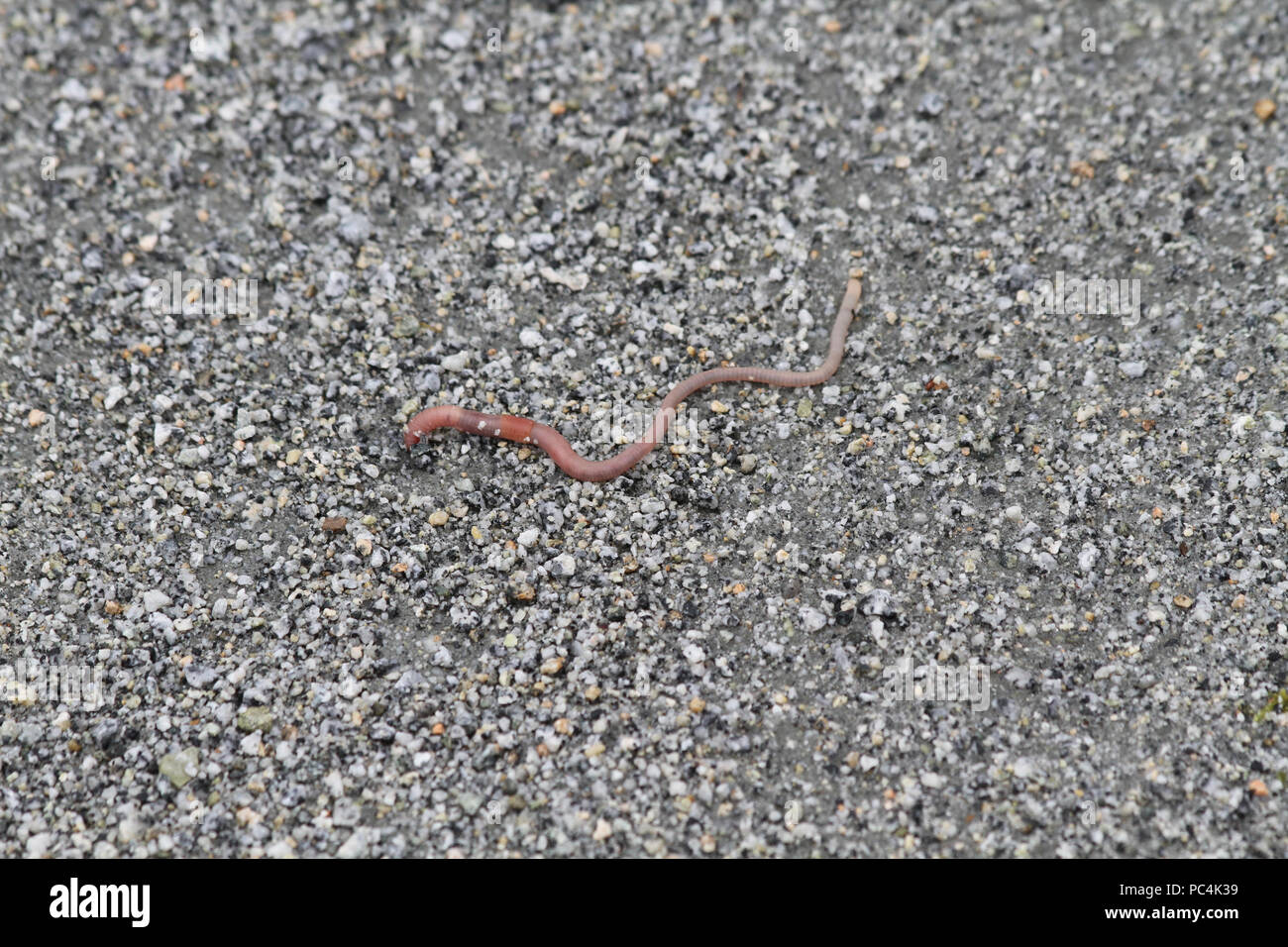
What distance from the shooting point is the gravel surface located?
21.2 ft

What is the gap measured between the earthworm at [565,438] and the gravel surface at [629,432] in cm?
→ 16

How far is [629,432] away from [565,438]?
0.54 meters

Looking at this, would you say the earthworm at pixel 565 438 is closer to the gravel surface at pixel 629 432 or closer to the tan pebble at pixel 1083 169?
the gravel surface at pixel 629 432

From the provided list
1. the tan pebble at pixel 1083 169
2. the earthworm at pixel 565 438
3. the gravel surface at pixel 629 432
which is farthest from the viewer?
the tan pebble at pixel 1083 169

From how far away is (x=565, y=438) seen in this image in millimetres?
8070

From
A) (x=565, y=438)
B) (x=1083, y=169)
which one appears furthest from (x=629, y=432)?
(x=1083, y=169)

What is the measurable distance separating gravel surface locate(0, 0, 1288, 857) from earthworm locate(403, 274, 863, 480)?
0.16 metres

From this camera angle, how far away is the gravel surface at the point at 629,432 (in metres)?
6.47

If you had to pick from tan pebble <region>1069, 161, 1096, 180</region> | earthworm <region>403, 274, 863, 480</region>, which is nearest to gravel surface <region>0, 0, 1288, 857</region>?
tan pebble <region>1069, 161, 1096, 180</region>

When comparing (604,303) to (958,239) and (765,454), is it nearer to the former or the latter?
(765,454)

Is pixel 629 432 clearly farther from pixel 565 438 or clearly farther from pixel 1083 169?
pixel 1083 169

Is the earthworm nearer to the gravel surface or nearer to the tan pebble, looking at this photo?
the gravel surface

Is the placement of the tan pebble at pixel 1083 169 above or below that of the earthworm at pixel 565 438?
above

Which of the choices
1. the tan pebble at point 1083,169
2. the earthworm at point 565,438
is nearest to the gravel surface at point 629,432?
the tan pebble at point 1083,169
